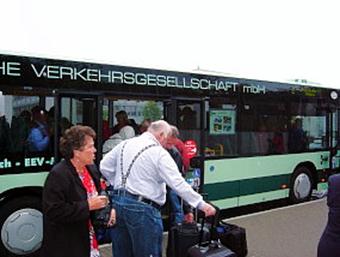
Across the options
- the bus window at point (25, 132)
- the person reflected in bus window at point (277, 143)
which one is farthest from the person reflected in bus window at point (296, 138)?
the bus window at point (25, 132)

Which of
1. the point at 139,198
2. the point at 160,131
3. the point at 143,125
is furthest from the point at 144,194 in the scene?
the point at 143,125

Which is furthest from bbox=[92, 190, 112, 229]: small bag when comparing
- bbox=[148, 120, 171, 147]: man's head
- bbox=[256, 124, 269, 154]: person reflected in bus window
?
bbox=[256, 124, 269, 154]: person reflected in bus window

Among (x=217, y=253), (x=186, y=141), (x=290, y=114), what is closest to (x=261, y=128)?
(x=290, y=114)

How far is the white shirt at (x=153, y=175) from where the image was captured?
13.1ft

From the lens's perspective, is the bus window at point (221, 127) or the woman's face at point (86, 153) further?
the bus window at point (221, 127)

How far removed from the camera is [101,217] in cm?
367

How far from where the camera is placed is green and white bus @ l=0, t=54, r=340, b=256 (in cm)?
633

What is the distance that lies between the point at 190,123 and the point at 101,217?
4.91 m

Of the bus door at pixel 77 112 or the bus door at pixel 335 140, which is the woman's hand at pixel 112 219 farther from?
the bus door at pixel 335 140

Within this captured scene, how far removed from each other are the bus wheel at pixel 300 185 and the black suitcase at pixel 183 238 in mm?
5903

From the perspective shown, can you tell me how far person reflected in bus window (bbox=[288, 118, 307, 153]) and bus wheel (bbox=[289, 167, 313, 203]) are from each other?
48 centimetres

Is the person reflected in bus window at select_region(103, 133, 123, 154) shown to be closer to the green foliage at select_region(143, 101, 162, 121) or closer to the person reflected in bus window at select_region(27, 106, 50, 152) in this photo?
the green foliage at select_region(143, 101, 162, 121)

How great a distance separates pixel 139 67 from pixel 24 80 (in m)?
1.99

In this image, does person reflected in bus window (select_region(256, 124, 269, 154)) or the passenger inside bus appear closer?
the passenger inside bus
